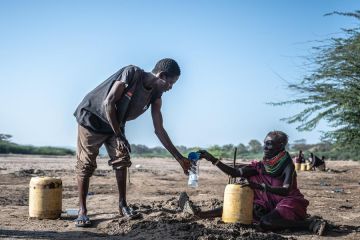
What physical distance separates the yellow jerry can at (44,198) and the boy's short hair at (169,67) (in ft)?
6.08

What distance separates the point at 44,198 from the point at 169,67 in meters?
2.10

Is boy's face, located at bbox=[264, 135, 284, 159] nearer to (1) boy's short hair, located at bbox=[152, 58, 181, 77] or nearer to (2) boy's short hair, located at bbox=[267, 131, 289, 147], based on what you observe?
(2) boy's short hair, located at bbox=[267, 131, 289, 147]

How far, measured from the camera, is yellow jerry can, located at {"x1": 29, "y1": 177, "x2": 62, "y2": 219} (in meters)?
5.79

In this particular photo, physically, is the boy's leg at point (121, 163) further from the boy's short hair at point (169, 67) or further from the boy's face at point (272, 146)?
the boy's face at point (272, 146)

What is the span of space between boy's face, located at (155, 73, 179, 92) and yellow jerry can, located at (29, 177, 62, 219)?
1.72 m

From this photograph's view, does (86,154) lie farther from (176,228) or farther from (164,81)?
(176,228)

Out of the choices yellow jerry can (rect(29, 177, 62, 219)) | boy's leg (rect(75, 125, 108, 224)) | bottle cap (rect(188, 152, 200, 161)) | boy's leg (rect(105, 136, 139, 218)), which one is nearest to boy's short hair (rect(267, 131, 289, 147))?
bottle cap (rect(188, 152, 200, 161))

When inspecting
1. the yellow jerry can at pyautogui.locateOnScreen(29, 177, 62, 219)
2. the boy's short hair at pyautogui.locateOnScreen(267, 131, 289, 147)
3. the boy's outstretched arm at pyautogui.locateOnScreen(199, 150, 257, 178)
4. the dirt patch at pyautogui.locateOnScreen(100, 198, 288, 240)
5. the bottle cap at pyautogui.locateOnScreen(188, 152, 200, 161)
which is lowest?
the dirt patch at pyautogui.locateOnScreen(100, 198, 288, 240)

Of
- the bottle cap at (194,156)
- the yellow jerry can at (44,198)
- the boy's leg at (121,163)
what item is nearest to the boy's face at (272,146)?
the bottle cap at (194,156)

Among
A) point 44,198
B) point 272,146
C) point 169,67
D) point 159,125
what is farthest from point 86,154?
point 272,146

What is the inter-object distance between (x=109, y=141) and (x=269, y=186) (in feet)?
6.08

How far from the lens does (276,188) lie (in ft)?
17.6

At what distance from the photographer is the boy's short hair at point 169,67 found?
5.36 meters

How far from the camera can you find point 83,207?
551 cm
